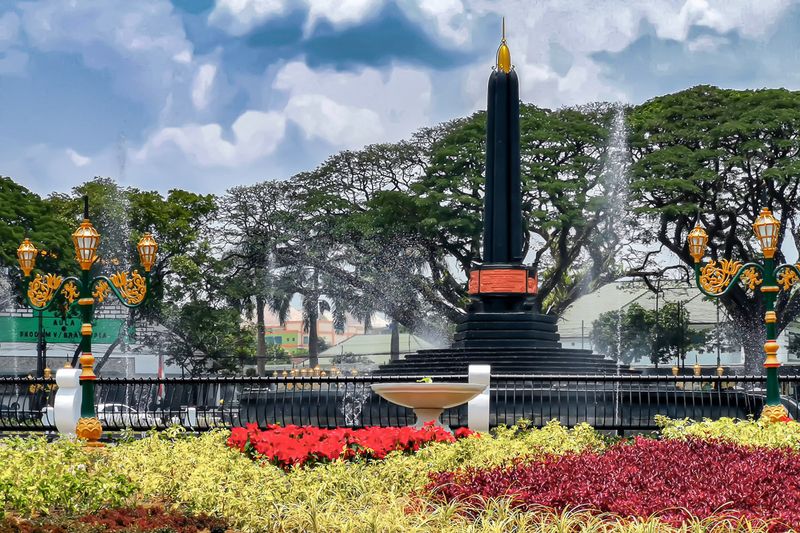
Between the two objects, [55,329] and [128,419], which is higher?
[55,329]

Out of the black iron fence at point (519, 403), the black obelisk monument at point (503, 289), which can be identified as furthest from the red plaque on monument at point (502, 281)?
the black iron fence at point (519, 403)

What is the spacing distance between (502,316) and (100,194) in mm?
30189

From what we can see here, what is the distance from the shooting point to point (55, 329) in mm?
56969

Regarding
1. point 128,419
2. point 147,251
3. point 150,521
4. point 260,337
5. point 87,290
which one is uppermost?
point 147,251

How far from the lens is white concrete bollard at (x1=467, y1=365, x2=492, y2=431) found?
59.3ft

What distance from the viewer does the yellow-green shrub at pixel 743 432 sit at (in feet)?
43.0

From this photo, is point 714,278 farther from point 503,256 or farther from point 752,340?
point 752,340

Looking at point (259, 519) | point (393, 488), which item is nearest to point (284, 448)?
point (393, 488)

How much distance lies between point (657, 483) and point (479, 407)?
840 centimetres

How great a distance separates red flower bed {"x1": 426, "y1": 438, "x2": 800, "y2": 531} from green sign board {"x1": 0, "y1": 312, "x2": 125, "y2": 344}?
154 ft

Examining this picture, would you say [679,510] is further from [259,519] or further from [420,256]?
[420,256]

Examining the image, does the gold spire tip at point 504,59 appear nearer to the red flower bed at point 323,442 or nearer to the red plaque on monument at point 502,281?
the red plaque on monument at point 502,281

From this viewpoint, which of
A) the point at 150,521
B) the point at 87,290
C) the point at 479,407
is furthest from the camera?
the point at 87,290

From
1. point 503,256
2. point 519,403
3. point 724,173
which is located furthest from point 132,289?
point 724,173
